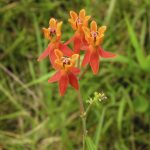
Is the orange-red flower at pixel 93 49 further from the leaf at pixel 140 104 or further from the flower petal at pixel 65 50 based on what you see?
the leaf at pixel 140 104

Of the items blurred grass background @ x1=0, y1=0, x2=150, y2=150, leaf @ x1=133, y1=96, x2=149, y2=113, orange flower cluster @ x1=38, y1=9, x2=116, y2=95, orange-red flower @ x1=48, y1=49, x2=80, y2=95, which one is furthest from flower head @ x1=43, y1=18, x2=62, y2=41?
leaf @ x1=133, y1=96, x2=149, y2=113

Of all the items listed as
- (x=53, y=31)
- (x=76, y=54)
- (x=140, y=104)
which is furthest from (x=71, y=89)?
(x=76, y=54)

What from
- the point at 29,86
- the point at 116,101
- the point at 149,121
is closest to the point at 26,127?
the point at 29,86

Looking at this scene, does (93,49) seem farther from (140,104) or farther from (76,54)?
(140,104)

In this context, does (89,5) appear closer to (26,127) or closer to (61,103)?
(61,103)

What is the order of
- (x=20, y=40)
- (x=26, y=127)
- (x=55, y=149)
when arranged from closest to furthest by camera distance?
(x=55, y=149), (x=26, y=127), (x=20, y=40)

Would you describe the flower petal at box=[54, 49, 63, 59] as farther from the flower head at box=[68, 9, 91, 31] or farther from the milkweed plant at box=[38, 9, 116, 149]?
the flower head at box=[68, 9, 91, 31]

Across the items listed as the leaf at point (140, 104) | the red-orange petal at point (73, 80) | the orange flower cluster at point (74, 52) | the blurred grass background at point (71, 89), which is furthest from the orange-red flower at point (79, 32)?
the leaf at point (140, 104)
